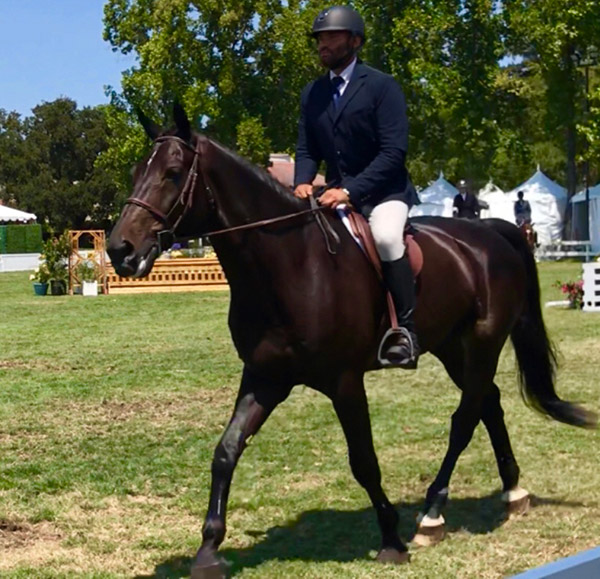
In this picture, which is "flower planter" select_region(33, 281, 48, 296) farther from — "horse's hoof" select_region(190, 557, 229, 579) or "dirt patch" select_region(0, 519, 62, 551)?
"horse's hoof" select_region(190, 557, 229, 579)

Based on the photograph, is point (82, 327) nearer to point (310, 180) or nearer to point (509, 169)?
point (310, 180)

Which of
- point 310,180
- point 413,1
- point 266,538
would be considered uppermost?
point 413,1

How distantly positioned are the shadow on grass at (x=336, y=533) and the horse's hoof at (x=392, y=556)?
0.13m

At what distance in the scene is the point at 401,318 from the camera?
239 inches

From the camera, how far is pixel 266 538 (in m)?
6.43

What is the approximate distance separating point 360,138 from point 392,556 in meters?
2.27

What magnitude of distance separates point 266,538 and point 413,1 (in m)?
43.2

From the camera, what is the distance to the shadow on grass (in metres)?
5.97

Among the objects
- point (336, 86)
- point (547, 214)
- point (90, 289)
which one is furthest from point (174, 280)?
point (547, 214)

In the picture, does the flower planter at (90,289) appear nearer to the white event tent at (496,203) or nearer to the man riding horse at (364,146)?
the white event tent at (496,203)

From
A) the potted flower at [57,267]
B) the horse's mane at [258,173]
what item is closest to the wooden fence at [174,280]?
the potted flower at [57,267]

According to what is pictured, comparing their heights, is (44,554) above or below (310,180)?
below

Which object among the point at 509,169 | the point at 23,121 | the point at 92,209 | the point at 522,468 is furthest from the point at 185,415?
the point at 23,121

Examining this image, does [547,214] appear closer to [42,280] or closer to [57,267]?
[57,267]
